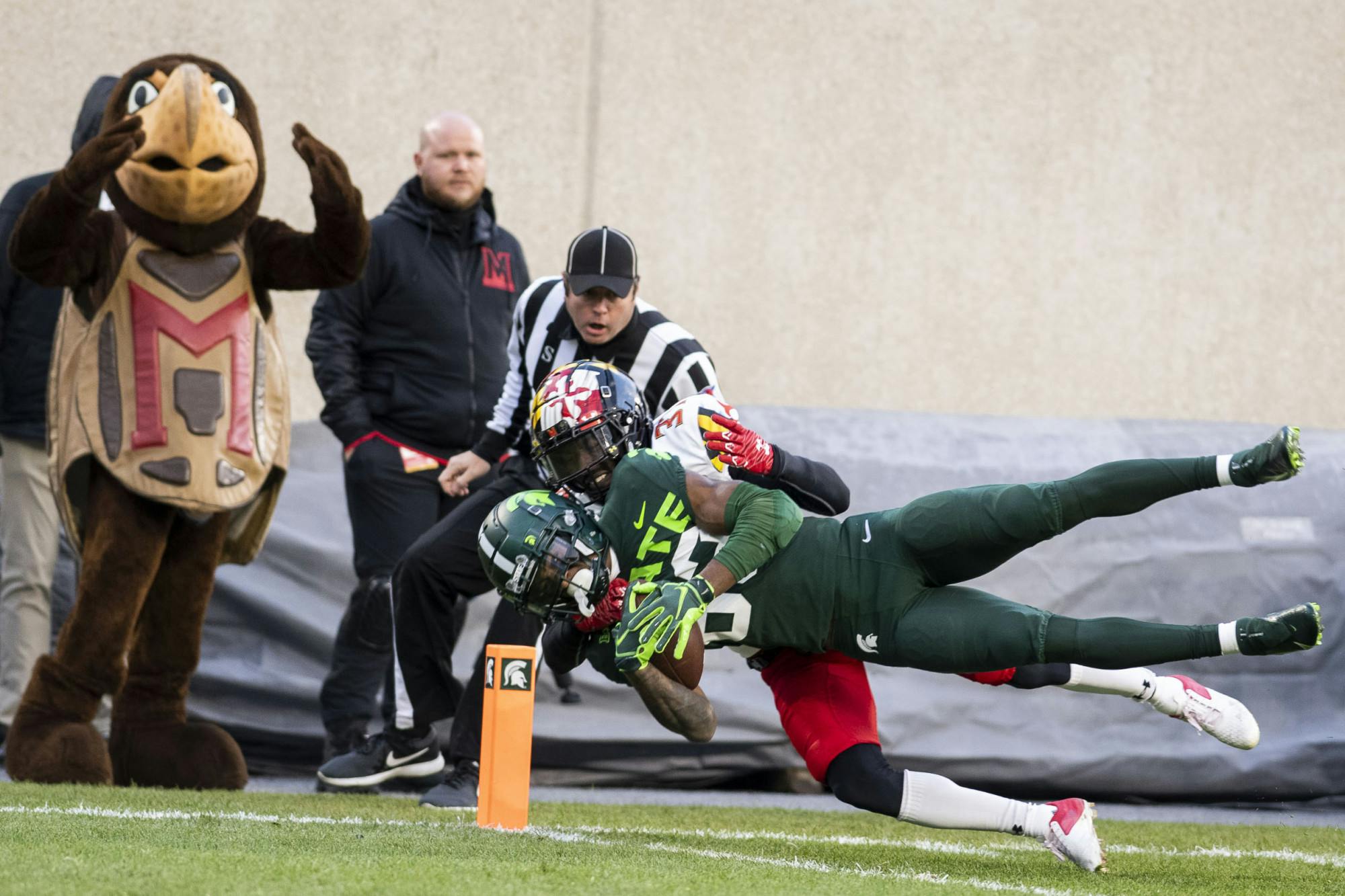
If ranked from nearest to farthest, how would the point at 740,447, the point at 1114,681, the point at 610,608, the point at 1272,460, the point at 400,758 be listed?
the point at 1272,460
the point at 610,608
the point at 740,447
the point at 1114,681
the point at 400,758

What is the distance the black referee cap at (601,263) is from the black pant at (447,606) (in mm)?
631

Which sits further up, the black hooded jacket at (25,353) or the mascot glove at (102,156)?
the mascot glove at (102,156)

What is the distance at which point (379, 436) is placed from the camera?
523cm

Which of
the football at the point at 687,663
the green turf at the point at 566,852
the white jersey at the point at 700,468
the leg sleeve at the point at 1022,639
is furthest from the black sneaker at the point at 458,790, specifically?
the leg sleeve at the point at 1022,639

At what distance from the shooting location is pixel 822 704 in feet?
12.4

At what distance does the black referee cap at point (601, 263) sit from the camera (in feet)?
14.2

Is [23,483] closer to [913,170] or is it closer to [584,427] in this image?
[584,427]

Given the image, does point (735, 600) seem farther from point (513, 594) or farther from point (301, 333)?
point (301, 333)

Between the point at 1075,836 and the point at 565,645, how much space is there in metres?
1.20

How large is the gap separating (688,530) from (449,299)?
2080 millimetres

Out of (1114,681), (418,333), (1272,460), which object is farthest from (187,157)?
(1272,460)

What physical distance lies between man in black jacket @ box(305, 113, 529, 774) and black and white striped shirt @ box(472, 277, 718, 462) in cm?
47

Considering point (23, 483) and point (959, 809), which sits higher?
point (23, 483)

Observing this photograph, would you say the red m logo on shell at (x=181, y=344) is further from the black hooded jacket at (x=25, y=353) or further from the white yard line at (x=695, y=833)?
the white yard line at (x=695, y=833)
